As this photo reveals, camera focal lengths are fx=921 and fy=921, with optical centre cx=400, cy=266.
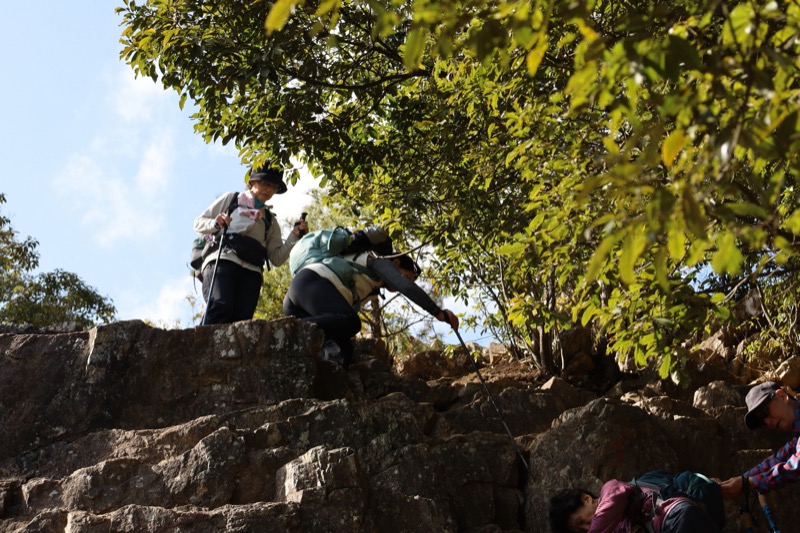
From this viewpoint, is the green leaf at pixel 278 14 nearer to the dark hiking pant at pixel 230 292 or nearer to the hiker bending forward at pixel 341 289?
the hiker bending forward at pixel 341 289

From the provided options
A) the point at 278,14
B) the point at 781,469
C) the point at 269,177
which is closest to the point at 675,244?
the point at 278,14

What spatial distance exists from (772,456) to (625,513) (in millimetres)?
1386

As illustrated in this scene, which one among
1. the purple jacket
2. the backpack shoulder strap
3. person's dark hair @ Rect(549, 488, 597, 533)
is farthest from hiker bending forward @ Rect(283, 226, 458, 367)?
the purple jacket

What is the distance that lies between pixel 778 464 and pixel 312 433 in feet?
11.1

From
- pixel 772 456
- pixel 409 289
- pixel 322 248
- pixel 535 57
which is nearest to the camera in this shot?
pixel 535 57

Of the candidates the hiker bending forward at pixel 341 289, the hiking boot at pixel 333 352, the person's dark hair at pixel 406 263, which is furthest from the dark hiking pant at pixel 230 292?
the person's dark hair at pixel 406 263

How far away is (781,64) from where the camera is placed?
337 centimetres

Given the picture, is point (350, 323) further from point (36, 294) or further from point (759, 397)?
point (36, 294)

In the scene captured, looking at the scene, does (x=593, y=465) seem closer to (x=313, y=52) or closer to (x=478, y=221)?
(x=478, y=221)

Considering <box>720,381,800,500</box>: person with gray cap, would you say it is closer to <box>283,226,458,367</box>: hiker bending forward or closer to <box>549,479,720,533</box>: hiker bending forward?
<box>549,479,720,533</box>: hiker bending forward

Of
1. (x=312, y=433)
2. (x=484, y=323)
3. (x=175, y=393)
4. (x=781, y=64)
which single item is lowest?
(x=781, y=64)

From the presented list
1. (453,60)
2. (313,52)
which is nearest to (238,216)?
(313,52)

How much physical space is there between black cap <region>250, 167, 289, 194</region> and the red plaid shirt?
18.3ft

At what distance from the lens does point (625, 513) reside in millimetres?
5723
